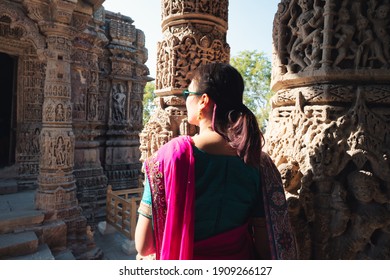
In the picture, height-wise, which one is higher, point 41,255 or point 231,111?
point 231,111

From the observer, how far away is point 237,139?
0.98 meters

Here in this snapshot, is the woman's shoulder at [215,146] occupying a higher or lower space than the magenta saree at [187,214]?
higher

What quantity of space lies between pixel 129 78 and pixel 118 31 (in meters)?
1.39

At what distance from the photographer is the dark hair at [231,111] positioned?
0.98 metres

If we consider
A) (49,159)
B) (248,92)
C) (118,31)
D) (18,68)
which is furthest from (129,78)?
(248,92)

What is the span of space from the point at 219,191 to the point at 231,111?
0.95ft

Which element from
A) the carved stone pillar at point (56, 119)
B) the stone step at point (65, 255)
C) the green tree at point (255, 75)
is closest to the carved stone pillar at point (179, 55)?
the carved stone pillar at point (56, 119)

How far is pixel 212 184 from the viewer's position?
1.00 m

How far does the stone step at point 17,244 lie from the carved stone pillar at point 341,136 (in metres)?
4.13

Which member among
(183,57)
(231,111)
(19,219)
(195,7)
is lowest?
(19,219)

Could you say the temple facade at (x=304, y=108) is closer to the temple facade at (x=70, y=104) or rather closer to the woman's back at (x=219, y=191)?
the temple facade at (x=70, y=104)

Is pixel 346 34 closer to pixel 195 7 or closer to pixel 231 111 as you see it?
pixel 231 111

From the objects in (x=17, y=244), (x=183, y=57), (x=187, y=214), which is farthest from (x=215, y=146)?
(x=17, y=244)

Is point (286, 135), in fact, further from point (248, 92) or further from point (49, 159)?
point (248, 92)
